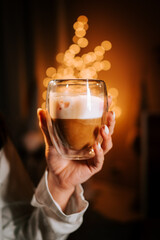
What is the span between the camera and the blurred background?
8.77 ft

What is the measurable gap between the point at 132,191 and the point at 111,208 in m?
0.60

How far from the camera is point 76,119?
0.63 meters

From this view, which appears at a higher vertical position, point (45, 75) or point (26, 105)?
point (45, 75)

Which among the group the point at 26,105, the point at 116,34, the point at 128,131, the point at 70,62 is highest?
the point at 116,34

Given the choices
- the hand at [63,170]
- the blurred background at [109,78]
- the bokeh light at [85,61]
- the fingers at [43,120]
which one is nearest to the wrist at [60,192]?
the hand at [63,170]

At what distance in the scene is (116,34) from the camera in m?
3.36

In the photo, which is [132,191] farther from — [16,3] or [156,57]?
[16,3]

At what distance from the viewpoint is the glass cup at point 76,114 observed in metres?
0.62

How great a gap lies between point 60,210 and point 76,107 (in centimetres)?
33

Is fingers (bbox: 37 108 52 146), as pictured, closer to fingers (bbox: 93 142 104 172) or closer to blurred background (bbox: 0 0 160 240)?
fingers (bbox: 93 142 104 172)

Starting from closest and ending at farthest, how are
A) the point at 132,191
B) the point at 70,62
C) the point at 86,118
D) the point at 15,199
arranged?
Answer: 1. the point at 86,118
2. the point at 15,199
3. the point at 132,191
4. the point at 70,62

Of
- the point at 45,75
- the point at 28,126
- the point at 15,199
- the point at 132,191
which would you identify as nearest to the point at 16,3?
the point at 45,75

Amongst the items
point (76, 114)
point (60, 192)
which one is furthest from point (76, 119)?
point (60, 192)

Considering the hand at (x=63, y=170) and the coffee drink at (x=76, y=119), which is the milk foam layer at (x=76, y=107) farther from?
the hand at (x=63, y=170)
